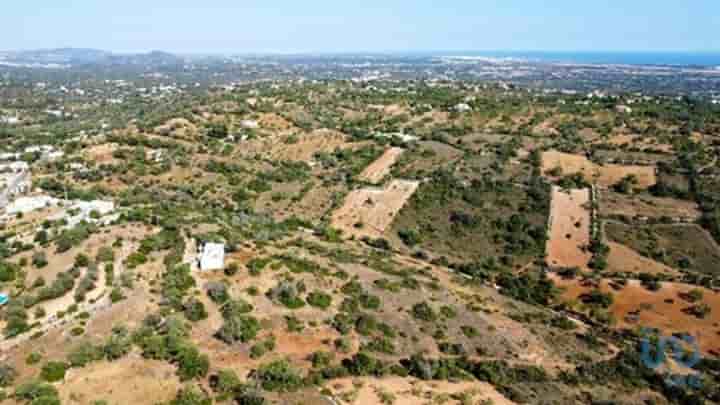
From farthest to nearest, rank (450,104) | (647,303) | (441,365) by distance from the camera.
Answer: (450,104) < (647,303) < (441,365)

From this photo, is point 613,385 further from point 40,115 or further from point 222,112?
point 40,115

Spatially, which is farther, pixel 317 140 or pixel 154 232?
pixel 317 140

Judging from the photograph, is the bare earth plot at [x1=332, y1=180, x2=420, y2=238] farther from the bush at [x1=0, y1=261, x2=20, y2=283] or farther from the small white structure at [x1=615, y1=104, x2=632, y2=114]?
the small white structure at [x1=615, y1=104, x2=632, y2=114]

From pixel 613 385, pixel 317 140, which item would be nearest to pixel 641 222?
pixel 613 385

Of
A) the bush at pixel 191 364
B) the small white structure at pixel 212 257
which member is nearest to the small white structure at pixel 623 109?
the small white structure at pixel 212 257

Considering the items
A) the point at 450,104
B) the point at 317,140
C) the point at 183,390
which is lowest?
the point at 183,390

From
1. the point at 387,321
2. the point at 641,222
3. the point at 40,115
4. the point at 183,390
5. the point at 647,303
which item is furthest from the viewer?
the point at 40,115

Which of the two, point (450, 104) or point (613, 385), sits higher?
point (450, 104)
